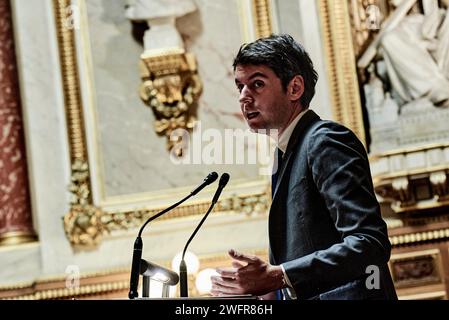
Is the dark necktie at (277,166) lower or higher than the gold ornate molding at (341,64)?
lower

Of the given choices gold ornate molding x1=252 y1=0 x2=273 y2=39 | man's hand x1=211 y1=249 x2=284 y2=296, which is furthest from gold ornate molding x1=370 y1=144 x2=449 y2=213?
man's hand x1=211 y1=249 x2=284 y2=296

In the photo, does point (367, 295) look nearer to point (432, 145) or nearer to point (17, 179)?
point (432, 145)

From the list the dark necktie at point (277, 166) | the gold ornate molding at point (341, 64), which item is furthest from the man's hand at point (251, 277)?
the gold ornate molding at point (341, 64)

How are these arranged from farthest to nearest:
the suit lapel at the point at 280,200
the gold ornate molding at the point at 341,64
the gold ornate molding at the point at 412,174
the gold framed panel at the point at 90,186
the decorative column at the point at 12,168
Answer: the decorative column at the point at 12,168, the gold framed panel at the point at 90,186, the gold ornate molding at the point at 341,64, the gold ornate molding at the point at 412,174, the suit lapel at the point at 280,200

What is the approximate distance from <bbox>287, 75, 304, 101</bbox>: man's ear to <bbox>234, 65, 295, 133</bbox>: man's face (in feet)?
0.03

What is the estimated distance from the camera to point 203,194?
395 centimetres

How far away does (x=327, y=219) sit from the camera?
5.95 ft

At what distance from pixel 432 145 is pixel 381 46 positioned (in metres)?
0.47

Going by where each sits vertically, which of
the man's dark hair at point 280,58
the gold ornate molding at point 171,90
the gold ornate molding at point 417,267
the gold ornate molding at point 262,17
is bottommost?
the gold ornate molding at point 417,267

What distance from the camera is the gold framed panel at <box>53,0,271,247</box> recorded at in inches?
155

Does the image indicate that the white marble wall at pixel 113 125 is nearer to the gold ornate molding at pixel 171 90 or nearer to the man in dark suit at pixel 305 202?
the gold ornate molding at pixel 171 90

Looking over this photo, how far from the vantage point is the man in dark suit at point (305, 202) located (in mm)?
1709

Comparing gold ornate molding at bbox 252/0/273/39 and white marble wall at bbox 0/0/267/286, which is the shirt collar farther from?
gold ornate molding at bbox 252/0/273/39
